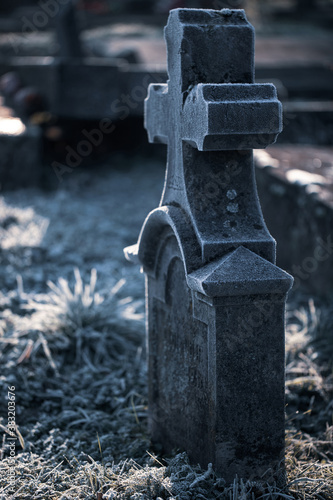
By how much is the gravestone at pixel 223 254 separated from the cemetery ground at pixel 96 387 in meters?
0.17

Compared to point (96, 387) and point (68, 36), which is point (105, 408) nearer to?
point (96, 387)

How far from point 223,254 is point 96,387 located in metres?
1.46

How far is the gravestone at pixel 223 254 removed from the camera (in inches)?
87.7

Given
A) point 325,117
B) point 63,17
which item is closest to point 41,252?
point 325,117

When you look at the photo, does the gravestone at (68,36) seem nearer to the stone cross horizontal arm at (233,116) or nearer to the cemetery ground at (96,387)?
the cemetery ground at (96,387)

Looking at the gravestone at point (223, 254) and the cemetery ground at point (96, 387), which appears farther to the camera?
the cemetery ground at point (96, 387)

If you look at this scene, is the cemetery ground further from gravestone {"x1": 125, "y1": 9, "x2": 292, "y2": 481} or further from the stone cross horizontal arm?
the stone cross horizontal arm

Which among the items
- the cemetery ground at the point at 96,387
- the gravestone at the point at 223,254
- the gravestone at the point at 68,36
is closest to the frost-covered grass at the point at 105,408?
the cemetery ground at the point at 96,387

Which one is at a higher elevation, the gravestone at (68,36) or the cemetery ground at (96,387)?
the gravestone at (68,36)

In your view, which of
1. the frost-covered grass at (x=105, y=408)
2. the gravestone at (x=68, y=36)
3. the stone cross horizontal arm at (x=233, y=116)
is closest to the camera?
the stone cross horizontal arm at (x=233, y=116)

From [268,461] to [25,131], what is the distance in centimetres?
662

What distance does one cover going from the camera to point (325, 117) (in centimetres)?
787

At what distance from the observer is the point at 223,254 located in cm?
231

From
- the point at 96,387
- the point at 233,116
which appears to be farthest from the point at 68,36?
the point at 233,116
